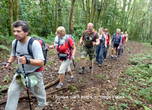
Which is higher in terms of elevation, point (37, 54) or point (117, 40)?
point (37, 54)

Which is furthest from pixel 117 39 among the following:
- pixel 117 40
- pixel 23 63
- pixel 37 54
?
pixel 23 63

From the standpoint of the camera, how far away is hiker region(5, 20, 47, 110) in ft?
12.5

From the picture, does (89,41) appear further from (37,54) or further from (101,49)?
(37,54)

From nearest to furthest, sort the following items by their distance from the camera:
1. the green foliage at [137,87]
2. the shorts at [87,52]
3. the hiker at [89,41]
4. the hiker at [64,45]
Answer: the hiker at [64,45] < the green foliage at [137,87] < the hiker at [89,41] < the shorts at [87,52]

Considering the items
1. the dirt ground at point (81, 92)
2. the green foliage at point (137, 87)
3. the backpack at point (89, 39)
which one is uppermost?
the backpack at point (89, 39)

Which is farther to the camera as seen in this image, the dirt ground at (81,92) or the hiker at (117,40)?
Result: the hiker at (117,40)

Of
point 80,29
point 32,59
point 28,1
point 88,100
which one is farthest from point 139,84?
point 80,29

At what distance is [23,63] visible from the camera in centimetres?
373

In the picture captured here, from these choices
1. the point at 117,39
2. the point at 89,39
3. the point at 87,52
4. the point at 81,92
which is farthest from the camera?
the point at 117,39

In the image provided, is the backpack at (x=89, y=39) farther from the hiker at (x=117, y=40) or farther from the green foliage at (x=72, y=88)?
the hiker at (x=117, y=40)

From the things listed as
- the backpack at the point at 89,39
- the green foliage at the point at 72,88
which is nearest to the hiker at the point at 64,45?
the green foliage at the point at 72,88

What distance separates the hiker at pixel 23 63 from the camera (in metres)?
3.82

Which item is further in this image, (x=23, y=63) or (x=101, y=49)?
(x=101, y=49)

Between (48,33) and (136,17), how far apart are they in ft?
121
